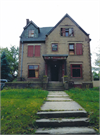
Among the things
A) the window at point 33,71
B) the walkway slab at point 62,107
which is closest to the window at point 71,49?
the window at point 33,71

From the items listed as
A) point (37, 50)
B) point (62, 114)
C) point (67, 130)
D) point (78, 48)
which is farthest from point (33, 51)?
point (67, 130)

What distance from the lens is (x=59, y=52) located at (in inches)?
603

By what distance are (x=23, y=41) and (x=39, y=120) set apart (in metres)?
14.6

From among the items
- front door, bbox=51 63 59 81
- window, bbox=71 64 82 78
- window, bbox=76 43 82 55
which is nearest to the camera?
window, bbox=71 64 82 78

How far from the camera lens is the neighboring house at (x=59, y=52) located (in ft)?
49.7

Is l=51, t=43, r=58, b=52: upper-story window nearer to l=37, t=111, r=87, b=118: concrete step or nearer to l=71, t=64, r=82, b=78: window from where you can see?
l=71, t=64, r=82, b=78: window

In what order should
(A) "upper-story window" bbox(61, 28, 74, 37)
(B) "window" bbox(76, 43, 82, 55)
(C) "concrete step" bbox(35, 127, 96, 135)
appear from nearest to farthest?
(C) "concrete step" bbox(35, 127, 96, 135) < (B) "window" bbox(76, 43, 82, 55) < (A) "upper-story window" bbox(61, 28, 74, 37)

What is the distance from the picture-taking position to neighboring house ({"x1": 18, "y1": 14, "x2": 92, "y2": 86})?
596 inches

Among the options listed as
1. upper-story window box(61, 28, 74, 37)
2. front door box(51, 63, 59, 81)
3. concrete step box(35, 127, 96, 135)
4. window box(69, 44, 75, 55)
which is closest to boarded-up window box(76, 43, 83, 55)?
window box(69, 44, 75, 55)

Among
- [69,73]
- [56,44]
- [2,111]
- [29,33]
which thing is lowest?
[2,111]

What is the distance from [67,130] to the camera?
3.17 meters

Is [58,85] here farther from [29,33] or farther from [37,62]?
[29,33]

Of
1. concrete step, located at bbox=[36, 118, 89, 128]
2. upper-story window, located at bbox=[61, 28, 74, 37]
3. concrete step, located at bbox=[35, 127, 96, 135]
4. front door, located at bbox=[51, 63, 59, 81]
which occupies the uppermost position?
upper-story window, located at bbox=[61, 28, 74, 37]

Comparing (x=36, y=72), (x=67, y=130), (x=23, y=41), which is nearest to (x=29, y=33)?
(x=23, y=41)
